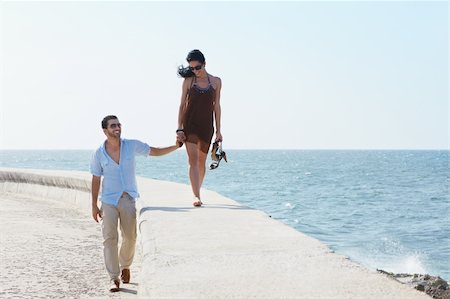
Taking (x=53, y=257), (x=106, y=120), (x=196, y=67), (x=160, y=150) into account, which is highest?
(x=196, y=67)

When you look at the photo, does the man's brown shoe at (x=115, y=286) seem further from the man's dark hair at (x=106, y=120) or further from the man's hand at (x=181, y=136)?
the man's hand at (x=181, y=136)

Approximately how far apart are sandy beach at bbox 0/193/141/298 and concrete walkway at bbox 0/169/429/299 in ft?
1.29

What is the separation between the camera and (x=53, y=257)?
6.60 meters

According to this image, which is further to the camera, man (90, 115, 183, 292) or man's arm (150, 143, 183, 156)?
man's arm (150, 143, 183, 156)

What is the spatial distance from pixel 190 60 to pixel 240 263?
3.47 m

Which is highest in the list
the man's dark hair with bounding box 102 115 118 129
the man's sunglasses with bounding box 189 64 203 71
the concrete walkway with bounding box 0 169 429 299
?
the man's sunglasses with bounding box 189 64 203 71

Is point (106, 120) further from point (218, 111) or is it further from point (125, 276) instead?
point (218, 111)

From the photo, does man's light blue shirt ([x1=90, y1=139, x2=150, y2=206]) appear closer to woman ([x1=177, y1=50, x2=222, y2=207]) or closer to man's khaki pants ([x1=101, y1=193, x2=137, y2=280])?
man's khaki pants ([x1=101, y1=193, x2=137, y2=280])

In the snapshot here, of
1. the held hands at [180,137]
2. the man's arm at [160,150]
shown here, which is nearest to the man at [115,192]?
the man's arm at [160,150]

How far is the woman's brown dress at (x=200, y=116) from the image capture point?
7484 mm

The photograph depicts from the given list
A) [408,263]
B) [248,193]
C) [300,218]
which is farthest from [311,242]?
[248,193]

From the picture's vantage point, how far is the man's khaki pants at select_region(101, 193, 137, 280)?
5336 mm

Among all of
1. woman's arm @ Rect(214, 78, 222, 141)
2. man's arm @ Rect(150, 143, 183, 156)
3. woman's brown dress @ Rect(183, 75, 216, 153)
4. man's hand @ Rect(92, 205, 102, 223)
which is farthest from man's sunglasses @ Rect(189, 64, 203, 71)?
man's hand @ Rect(92, 205, 102, 223)

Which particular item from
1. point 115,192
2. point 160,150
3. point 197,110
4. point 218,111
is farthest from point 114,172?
point 218,111
